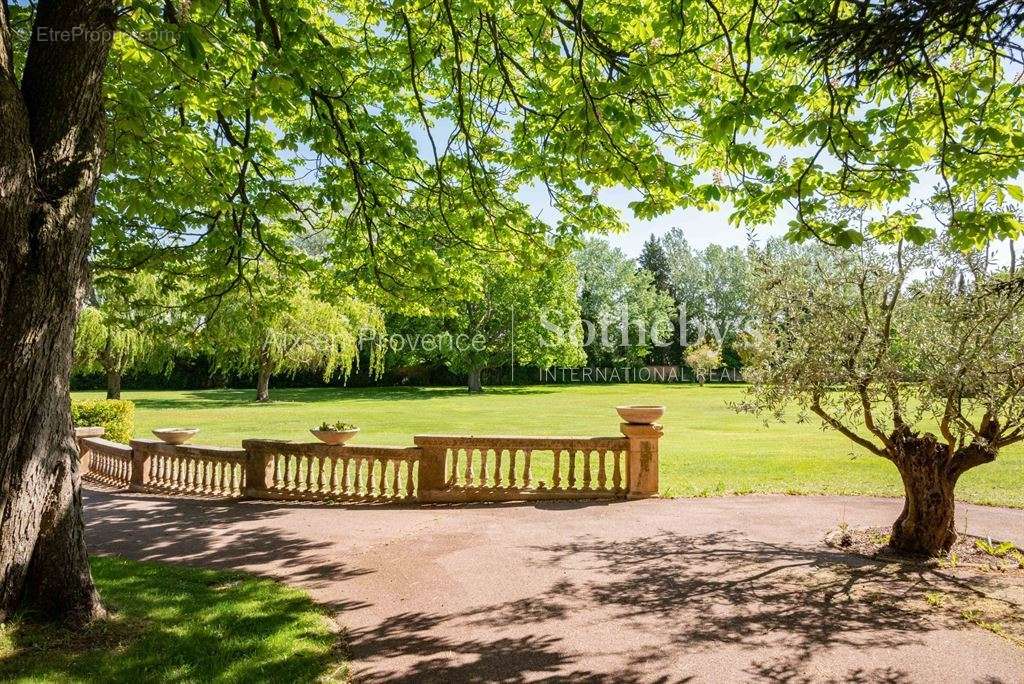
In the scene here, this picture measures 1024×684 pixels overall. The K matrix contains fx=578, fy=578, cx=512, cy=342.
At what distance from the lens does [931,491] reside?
672 centimetres

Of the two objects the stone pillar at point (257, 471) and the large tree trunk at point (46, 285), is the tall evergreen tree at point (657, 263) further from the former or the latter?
the large tree trunk at point (46, 285)

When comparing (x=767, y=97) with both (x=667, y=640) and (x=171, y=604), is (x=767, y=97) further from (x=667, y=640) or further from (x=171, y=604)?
(x=171, y=604)

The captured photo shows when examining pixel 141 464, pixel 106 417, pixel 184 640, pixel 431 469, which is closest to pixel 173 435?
pixel 141 464

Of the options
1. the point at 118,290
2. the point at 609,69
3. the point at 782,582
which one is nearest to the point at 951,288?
the point at 782,582

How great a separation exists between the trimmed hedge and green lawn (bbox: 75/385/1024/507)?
8.72 feet

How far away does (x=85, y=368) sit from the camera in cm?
2791

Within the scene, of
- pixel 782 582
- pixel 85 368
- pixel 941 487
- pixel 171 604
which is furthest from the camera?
pixel 85 368

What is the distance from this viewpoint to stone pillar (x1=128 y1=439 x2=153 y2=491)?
36.1 ft

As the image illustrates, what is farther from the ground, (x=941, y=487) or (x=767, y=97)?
(x=767, y=97)

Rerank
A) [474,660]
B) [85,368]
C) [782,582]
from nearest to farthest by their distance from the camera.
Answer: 1. [474,660]
2. [782,582]
3. [85,368]

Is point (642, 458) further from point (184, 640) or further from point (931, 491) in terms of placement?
point (184, 640)

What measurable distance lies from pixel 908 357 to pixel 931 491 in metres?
1.60

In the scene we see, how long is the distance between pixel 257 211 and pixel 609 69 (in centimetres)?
533

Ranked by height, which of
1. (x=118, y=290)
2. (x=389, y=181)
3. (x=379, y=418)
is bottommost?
(x=379, y=418)
